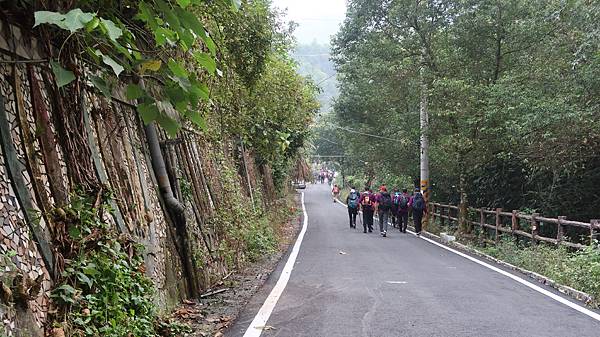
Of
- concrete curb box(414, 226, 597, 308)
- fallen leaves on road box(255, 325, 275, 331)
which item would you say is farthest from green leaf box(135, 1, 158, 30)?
concrete curb box(414, 226, 597, 308)

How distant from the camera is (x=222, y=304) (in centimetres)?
748

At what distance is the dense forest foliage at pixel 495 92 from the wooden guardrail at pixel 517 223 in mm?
788

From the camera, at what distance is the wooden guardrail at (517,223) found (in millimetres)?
11715

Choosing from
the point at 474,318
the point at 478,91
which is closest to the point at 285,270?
the point at 474,318

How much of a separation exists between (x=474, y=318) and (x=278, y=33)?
925 centimetres

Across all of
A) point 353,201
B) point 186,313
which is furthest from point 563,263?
point 353,201

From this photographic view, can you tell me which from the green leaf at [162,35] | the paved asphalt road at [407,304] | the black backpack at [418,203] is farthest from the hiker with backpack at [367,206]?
the green leaf at [162,35]

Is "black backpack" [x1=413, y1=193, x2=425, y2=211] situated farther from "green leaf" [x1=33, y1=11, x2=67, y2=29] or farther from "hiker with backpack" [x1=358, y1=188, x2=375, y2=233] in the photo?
"green leaf" [x1=33, y1=11, x2=67, y2=29]

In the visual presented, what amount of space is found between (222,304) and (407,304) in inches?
101

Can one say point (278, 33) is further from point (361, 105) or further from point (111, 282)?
point (361, 105)

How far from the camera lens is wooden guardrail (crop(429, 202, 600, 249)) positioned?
461 inches

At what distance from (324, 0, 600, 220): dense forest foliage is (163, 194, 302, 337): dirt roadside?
7.32m

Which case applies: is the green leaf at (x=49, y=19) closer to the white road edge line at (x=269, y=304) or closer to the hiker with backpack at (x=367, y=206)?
the white road edge line at (x=269, y=304)

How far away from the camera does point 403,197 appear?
21.1m
